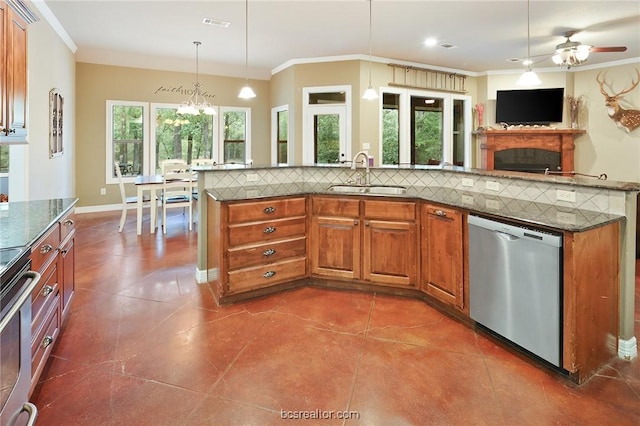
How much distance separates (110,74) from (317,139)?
410cm

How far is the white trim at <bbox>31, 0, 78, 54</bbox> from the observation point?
4.62 meters

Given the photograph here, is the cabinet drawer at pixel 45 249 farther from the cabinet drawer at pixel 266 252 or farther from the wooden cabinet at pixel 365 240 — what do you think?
the wooden cabinet at pixel 365 240

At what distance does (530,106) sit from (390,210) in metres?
6.15

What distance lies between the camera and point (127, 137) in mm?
7523

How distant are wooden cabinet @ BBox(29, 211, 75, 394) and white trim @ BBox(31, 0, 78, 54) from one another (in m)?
3.54

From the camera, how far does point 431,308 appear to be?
10.2ft

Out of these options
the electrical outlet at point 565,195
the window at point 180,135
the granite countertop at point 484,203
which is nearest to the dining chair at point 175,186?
the window at point 180,135

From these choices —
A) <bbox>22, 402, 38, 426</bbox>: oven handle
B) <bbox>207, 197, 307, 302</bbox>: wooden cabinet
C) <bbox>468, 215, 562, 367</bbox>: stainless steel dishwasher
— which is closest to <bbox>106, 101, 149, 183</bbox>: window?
<bbox>207, 197, 307, 302</bbox>: wooden cabinet

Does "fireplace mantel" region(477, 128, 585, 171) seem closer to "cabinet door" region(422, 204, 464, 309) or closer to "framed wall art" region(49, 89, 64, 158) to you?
"cabinet door" region(422, 204, 464, 309)

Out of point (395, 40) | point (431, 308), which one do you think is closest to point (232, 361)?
point (431, 308)

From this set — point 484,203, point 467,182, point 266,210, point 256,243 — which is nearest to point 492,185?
point 467,182

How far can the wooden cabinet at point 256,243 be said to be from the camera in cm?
308

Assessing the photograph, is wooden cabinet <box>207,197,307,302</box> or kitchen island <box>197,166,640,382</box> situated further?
wooden cabinet <box>207,197,307,302</box>

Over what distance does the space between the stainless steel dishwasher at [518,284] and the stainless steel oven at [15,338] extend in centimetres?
240
